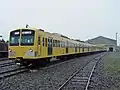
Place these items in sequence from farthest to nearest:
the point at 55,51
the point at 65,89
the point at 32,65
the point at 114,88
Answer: the point at 55,51 → the point at 32,65 → the point at 114,88 → the point at 65,89

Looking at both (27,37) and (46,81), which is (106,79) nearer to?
(46,81)

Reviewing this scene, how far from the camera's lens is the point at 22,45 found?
17406 mm

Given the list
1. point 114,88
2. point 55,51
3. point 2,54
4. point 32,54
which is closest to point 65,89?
point 114,88

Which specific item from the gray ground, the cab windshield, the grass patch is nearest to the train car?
the grass patch

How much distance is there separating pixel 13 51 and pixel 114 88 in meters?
8.90

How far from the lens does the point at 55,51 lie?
23.2 meters

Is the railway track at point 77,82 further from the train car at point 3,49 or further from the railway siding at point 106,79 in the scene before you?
the train car at point 3,49

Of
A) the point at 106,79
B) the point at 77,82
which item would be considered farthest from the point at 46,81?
the point at 106,79

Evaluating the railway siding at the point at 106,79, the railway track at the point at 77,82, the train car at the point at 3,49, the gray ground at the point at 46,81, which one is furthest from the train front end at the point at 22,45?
the train car at the point at 3,49

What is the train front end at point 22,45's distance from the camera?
56.0 feet

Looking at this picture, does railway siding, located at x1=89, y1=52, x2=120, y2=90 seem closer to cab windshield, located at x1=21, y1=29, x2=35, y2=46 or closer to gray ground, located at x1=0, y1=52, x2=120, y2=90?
gray ground, located at x1=0, y1=52, x2=120, y2=90

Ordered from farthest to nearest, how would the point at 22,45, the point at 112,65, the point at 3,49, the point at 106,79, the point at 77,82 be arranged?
1. the point at 3,49
2. the point at 112,65
3. the point at 22,45
4. the point at 106,79
5. the point at 77,82

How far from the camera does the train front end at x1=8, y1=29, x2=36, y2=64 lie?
1708cm

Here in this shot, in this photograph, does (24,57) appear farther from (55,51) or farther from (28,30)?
(55,51)
